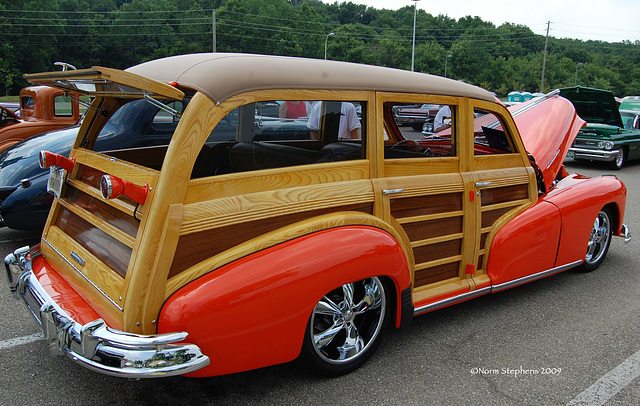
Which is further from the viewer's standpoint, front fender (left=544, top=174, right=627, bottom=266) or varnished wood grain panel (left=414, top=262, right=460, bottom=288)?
front fender (left=544, top=174, right=627, bottom=266)

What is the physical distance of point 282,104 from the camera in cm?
287

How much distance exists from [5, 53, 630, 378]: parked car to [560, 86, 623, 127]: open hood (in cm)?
594

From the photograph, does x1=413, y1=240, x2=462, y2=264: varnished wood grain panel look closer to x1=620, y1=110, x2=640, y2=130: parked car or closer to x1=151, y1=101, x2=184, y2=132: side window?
x1=151, y1=101, x2=184, y2=132: side window

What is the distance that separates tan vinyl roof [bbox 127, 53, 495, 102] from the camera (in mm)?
2400

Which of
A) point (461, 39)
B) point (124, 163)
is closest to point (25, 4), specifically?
point (461, 39)

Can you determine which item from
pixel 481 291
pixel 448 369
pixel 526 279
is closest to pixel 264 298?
pixel 448 369

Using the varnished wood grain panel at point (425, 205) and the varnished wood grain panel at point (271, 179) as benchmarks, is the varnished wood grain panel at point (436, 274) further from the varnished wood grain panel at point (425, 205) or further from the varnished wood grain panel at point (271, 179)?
the varnished wood grain panel at point (271, 179)

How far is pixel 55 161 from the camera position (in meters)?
2.95

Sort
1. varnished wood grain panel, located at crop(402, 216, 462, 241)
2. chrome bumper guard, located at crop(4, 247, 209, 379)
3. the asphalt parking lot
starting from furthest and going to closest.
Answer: varnished wood grain panel, located at crop(402, 216, 462, 241), the asphalt parking lot, chrome bumper guard, located at crop(4, 247, 209, 379)

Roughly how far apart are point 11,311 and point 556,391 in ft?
12.9

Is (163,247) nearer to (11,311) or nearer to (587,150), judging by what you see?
(11,311)

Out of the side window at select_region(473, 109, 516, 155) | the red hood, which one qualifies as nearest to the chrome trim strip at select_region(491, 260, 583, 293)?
the red hood

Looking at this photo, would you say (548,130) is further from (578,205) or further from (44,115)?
(44,115)

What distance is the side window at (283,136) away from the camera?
8.77 ft
